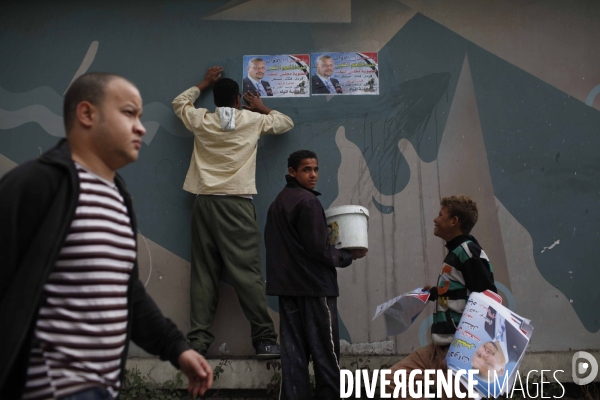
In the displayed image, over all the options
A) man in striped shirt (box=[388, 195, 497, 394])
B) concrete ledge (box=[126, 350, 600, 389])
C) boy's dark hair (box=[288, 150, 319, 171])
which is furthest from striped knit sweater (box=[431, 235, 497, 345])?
boy's dark hair (box=[288, 150, 319, 171])

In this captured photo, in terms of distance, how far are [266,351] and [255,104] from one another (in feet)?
6.64

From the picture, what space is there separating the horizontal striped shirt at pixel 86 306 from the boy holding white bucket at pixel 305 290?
7.85 feet

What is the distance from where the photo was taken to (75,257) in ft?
6.17

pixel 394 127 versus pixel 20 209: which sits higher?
pixel 394 127

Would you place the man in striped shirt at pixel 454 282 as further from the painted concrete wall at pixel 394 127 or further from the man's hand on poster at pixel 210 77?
the man's hand on poster at pixel 210 77

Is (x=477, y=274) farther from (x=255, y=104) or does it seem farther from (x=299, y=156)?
(x=255, y=104)

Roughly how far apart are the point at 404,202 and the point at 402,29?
1525mm

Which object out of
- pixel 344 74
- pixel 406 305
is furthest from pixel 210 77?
pixel 406 305

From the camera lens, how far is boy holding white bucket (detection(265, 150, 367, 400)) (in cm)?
429

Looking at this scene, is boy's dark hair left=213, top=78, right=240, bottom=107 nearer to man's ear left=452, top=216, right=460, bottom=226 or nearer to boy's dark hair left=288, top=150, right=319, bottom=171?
boy's dark hair left=288, top=150, right=319, bottom=171

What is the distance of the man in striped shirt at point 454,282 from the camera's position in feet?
12.4

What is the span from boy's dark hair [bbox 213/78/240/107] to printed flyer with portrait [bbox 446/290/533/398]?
2.62 m

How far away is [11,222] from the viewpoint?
1.75 metres

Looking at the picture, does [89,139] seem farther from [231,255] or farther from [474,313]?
[231,255]
